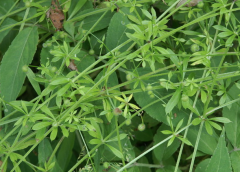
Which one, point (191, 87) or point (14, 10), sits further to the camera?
point (14, 10)

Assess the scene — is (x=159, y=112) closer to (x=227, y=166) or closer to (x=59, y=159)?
(x=227, y=166)

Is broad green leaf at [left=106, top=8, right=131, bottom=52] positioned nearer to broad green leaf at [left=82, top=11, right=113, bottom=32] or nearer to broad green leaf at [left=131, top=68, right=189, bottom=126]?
broad green leaf at [left=82, top=11, right=113, bottom=32]

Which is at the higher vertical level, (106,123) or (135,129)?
(106,123)

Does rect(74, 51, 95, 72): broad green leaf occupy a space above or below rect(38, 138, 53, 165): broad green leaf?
above

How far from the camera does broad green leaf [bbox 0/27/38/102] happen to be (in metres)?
1.09

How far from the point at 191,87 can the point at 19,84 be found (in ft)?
2.06

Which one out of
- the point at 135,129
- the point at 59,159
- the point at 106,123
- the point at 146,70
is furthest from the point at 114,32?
the point at 59,159

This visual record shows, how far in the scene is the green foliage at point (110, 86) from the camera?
36.2 inches

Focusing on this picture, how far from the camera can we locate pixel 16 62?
3.69ft

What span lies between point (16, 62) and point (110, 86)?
1.24ft

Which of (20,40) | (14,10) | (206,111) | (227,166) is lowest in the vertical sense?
(227,166)

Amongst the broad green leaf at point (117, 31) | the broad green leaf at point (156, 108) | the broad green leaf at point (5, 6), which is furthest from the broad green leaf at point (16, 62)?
the broad green leaf at point (156, 108)

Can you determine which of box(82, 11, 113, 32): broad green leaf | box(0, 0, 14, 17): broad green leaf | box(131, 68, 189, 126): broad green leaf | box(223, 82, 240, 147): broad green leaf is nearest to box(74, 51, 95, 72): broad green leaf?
box(82, 11, 113, 32): broad green leaf

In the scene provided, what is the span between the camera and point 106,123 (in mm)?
1077
